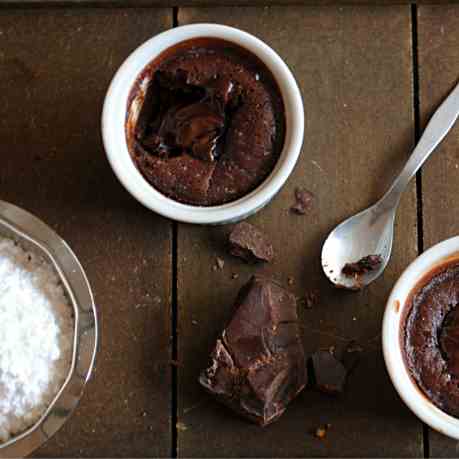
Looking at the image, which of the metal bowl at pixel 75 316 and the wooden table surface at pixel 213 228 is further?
the wooden table surface at pixel 213 228

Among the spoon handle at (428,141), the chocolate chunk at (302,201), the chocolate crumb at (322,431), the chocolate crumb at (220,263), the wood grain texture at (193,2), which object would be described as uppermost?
the wood grain texture at (193,2)

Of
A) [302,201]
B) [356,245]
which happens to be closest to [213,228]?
[302,201]

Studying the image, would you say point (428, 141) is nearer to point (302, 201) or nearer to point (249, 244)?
point (302, 201)

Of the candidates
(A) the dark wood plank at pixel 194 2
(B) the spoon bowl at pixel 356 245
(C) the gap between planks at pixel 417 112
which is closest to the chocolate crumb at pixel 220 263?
(B) the spoon bowl at pixel 356 245

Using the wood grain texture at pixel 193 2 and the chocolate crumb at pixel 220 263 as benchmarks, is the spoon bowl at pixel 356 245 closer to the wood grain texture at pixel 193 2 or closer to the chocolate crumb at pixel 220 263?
the chocolate crumb at pixel 220 263

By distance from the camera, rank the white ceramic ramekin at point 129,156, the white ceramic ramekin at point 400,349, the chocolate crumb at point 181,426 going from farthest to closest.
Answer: the chocolate crumb at point 181,426 → the white ceramic ramekin at point 129,156 → the white ceramic ramekin at point 400,349
